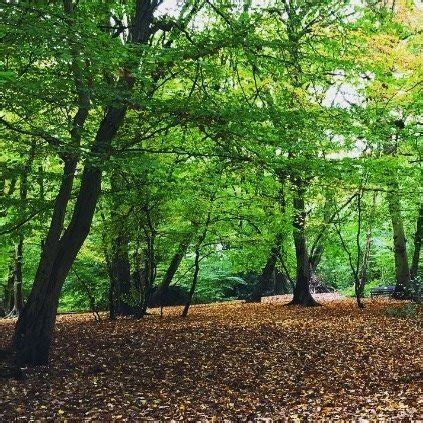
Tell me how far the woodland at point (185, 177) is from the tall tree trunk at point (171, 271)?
0.58 feet

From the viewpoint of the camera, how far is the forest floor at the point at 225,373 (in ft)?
19.7

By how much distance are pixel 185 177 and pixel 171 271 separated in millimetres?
6238

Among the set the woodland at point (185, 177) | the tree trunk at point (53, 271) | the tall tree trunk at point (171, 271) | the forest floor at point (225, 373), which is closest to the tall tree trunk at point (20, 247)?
the woodland at point (185, 177)

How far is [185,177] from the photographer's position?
10352 millimetres

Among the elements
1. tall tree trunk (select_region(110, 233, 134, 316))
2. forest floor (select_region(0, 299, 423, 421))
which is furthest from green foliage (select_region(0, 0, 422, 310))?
forest floor (select_region(0, 299, 423, 421))

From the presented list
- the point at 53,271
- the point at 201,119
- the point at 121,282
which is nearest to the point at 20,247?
the point at 121,282

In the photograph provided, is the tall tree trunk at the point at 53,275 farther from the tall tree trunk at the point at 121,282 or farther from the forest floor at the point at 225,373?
the tall tree trunk at the point at 121,282

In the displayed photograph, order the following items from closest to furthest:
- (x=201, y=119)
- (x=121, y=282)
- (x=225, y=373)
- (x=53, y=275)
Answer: (x=201, y=119) → (x=225, y=373) → (x=53, y=275) → (x=121, y=282)

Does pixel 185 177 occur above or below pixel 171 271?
above

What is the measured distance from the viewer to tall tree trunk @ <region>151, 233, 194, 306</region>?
495 inches

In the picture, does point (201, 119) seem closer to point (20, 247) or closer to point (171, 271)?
point (171, 271)

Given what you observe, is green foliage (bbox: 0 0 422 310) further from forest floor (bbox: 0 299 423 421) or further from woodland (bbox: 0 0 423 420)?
forest floor (bbox: 0 299 423 421)

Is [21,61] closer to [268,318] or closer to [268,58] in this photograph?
[268,58]

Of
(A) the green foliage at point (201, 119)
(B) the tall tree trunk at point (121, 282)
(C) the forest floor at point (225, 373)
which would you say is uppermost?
(A) the green foliage at point (201, 119)
